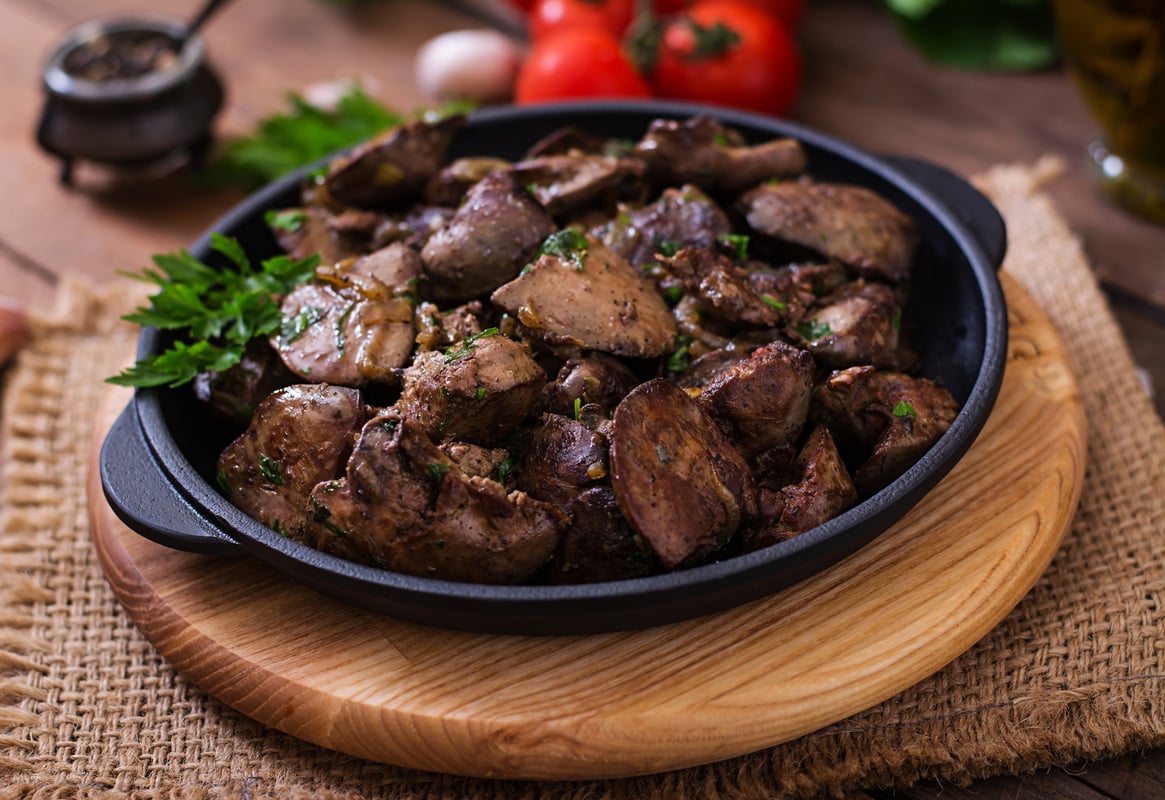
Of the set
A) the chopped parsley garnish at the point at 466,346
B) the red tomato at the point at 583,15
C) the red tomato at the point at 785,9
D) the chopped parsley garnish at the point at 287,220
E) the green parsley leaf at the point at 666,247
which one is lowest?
the red tomato at the point at 583,15

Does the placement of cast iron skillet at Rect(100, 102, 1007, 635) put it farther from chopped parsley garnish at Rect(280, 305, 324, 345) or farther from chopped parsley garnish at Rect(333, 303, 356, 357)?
chopped parsley garnish at Rect(333, 303, 356, 357)

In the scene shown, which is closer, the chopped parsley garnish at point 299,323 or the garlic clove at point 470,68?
the chopped parsley garnish at point 299,323

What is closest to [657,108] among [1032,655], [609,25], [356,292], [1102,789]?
[356,292]

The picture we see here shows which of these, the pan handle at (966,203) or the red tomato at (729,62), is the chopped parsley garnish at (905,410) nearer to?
the pan handle at (966,203)

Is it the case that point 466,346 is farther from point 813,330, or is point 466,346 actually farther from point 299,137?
point 299,137

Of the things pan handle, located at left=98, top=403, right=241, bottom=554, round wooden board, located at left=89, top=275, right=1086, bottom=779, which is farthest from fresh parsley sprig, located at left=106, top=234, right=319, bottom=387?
round wooden board, located at left=89, top=275, right=1086, bottom=779

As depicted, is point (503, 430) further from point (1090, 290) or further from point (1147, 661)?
point (1090, 290)

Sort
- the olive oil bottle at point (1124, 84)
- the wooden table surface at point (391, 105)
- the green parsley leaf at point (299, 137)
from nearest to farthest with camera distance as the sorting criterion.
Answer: the olive oil bottle at point (1124, 84), the wooden table surface at point (391, 105), the green parsley leaf at point (299, 137)

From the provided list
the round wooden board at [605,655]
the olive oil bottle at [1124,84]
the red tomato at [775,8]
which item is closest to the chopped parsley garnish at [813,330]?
the round wooden board at [605,655]
